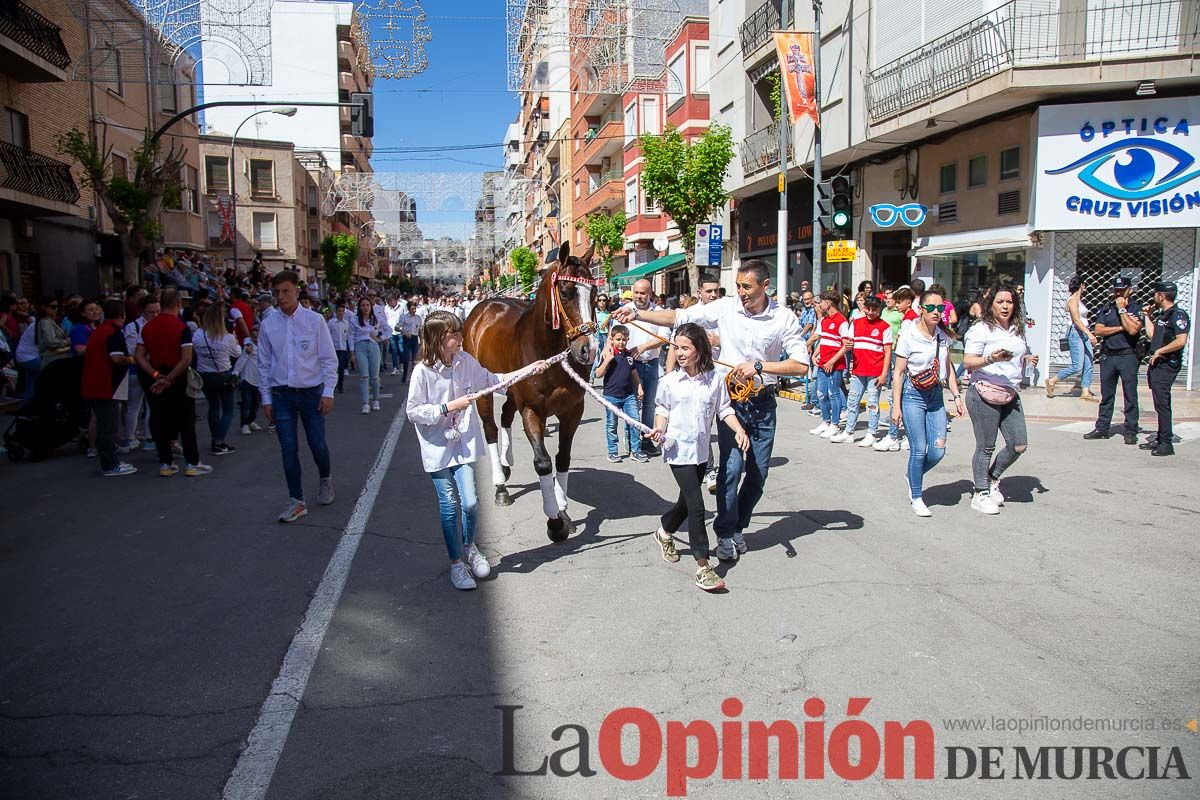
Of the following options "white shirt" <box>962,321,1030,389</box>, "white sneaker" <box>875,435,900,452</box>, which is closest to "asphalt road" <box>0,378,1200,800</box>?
"white shirt" <box>962,321,1030,389</box>

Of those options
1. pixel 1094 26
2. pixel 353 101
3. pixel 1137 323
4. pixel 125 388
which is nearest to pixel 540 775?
pixel 125 388

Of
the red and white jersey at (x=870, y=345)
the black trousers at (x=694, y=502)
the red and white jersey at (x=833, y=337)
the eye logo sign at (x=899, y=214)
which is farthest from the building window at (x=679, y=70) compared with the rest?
the black trousers at (x=694, y=502)

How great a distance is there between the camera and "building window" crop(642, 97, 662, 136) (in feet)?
129

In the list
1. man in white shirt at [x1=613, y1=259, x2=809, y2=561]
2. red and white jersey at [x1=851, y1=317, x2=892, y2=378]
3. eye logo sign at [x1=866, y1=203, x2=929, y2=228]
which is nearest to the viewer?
man in white shirt at [x1=613, y1=259, x2=809, y2=561]

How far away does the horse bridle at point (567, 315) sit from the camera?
6.15m

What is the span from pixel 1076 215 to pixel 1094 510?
33.5ft

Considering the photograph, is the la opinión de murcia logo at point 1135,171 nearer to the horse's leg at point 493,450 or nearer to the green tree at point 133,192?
the horse's leg at point 493,450

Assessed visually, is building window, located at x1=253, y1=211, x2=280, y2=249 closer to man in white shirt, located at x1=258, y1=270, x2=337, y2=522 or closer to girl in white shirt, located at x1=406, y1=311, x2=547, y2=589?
man in white shirt, located at x1=258, y1=270, x2=337, y2=522

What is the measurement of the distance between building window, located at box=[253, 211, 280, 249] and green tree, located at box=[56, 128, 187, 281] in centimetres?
3073

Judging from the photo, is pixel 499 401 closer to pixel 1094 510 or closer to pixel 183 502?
pixel 183 502

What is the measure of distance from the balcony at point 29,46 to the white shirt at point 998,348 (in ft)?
68.1

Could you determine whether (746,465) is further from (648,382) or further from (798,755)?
(648,382)

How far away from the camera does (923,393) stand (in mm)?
7168

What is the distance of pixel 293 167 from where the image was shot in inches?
2030
